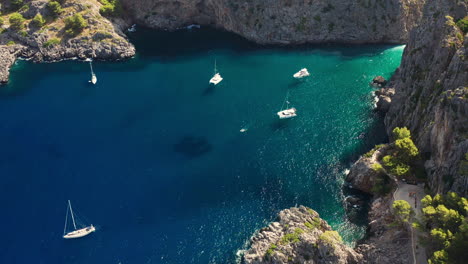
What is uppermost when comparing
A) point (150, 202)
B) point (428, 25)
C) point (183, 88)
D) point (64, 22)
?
point (428, 25)

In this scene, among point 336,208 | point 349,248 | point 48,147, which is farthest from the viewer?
point 48,147

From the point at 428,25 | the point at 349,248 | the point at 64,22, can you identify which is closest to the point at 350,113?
the point at 428,25

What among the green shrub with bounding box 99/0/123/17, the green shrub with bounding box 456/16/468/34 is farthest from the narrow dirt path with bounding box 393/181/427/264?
the green shrub with bounding box 99/0/123/17

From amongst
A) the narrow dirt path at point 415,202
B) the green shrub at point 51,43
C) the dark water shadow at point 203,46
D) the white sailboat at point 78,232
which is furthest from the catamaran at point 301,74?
the green shrub at point 51,43

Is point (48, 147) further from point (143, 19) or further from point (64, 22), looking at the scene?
point (143, 19)

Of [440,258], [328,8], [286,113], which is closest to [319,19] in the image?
[328,8]

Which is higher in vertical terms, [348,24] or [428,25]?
[428,25]

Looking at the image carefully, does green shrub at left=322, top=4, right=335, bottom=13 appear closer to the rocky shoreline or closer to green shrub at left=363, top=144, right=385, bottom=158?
the rocky shoreline

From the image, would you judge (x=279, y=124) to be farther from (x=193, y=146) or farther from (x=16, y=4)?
(x=16, y=4)
